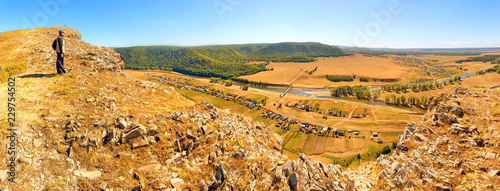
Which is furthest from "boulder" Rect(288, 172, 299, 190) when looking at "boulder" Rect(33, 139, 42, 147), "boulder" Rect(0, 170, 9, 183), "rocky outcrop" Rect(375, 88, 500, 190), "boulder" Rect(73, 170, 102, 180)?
"boulder" Rect(33, 139, 42, 147)

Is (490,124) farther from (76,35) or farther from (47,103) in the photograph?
(76,35)

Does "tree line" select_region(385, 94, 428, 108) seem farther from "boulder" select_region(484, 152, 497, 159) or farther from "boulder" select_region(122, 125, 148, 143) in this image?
"boulder" select_region(122, 125, 148, 143)

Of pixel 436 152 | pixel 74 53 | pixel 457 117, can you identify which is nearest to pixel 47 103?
pixel 74 53

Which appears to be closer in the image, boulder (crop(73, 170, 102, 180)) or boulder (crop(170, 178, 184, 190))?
boulder (crop(73, 170, 102, 180))

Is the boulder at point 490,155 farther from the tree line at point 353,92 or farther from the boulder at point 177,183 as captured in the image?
the tree line at point 353,92

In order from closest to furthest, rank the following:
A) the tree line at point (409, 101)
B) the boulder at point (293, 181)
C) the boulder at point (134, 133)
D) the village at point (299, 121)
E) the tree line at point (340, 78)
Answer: the boulder at point (134, 133) < the boulder at point (293, 181) < the village at point (299, 121) < the tree line at point (409, 101) < the tree line at point (340, 78)

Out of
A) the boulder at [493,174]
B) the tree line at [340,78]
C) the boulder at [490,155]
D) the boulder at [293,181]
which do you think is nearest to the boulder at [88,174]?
the boulder at [293,181]
